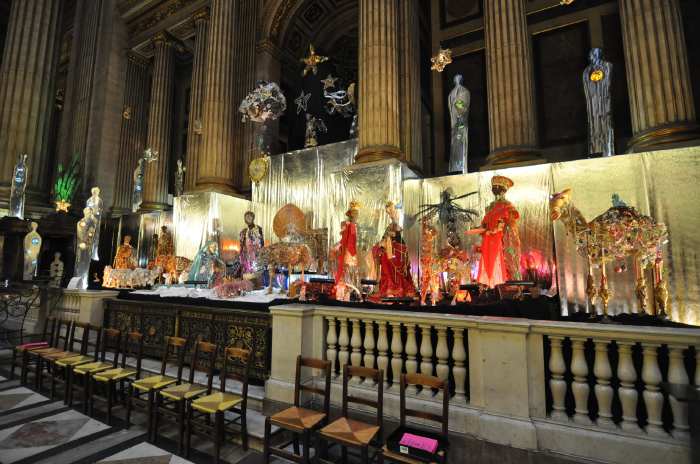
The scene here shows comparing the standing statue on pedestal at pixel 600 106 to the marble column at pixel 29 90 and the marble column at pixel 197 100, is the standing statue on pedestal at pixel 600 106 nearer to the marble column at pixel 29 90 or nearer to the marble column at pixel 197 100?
the marble column at pixel 197 100

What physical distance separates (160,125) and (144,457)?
47.6ft

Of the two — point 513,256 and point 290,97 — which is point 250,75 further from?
point 513,256

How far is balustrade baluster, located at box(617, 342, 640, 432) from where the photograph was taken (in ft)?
7.89

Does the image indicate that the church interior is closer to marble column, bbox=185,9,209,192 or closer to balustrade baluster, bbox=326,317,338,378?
balustrade baluster, bbox=326,317,338,378

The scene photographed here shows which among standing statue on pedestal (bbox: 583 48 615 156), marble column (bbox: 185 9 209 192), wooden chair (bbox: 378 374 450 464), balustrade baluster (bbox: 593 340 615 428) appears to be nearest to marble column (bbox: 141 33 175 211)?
marble column (bbox: 185 9 209 192)

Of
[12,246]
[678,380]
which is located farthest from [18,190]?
[678,380]

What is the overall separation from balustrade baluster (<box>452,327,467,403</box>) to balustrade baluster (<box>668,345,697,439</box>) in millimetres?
1352

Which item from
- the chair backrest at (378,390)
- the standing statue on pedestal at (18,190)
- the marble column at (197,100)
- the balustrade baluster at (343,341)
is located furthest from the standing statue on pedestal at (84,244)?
the chair backrest at (378,390)

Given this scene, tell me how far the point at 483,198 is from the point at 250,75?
31.8 feet

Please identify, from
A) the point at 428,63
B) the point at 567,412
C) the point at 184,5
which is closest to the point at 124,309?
the point at 567,412

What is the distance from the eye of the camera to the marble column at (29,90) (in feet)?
39.8

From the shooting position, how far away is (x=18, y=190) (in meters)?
11.4

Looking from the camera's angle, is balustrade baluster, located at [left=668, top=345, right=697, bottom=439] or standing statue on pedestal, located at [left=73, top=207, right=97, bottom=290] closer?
balustrade baluster, located at [left=668, top=345, right=697, bottom=439]

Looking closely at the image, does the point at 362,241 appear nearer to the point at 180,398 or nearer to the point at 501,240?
the point at 501,240
